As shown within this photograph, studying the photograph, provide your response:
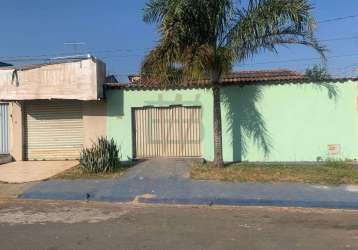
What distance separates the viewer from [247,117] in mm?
Answer: 18094

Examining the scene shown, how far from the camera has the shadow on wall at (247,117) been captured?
18.1 meters

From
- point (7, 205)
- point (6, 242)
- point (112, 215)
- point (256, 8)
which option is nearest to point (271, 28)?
point (256, 8)

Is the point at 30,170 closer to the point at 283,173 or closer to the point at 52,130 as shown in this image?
the point at 52,130

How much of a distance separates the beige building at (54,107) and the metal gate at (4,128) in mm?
192

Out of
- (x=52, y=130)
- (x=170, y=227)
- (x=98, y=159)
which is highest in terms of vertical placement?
(x=52, y=130)

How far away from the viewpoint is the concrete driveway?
15.8m

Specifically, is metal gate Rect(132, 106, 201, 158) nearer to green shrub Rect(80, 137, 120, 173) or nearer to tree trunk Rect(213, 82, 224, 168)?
tree trunk Rect(213, 82, 224, 168)

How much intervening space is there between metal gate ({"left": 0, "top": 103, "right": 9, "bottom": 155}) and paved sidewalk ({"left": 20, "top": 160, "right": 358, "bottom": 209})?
6793 mm

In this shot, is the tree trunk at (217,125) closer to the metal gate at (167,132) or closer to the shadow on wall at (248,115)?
the shadow on wall at (248,115)

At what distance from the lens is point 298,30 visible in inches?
591

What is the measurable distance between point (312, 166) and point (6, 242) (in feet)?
35.7

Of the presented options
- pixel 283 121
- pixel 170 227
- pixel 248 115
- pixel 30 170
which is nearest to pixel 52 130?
pixel 30 170

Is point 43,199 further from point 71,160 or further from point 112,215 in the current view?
point 71,160

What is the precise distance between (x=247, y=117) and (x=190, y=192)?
20.0ft
